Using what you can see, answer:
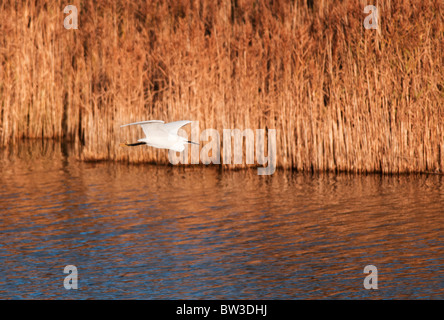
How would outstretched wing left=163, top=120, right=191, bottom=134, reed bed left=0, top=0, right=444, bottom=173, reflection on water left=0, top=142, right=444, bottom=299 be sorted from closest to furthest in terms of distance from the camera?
reflection on water left=0, top=142, right=444, bottom=299, outstretched wing left=163, top=120, right=191, bottom=134, reed bed left=0, top=0, right=444, bottom=173

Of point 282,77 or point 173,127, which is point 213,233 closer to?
point 173,127

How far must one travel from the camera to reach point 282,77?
39.9 feet

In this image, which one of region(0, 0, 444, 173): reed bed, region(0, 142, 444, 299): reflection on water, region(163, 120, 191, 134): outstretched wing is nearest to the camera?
region(0, 142, 444, 299): reflection on water

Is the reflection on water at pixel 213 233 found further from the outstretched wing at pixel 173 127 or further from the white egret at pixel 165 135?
the outstretched wing at pixel 173 127

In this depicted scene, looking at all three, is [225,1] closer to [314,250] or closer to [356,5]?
[356,5]

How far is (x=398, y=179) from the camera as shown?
11461 millimetres

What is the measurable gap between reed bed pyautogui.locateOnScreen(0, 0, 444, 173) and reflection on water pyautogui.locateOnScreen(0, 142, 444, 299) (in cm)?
46

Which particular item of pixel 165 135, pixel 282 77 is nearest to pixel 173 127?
pixel 165 135

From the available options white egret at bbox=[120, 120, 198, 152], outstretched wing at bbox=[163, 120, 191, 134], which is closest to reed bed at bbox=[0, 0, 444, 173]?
white egret at bbox=[120, 120, 198, 152]

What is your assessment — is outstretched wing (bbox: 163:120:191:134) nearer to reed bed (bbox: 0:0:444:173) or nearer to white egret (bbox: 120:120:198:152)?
white egret (bbox: 120:120:198:152)

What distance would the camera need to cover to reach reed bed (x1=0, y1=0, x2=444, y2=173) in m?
11.5
